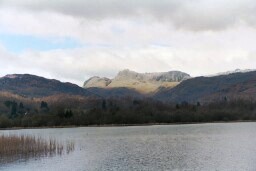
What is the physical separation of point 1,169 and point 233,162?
82.2ft

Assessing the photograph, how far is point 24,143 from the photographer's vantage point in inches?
2384

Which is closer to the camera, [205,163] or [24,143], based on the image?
[205,163]

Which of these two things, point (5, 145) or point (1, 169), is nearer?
point (1, 169)

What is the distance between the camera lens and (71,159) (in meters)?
52.8

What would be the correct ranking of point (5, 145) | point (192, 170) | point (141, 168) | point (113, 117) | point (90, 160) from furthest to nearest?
point (113, 117)
point (5, 145)
point (90, 160)
point (141, 168)
point (192, 170)

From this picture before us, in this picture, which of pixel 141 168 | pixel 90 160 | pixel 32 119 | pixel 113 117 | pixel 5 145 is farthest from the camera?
pixel 113 117

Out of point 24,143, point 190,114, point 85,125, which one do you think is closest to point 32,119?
point 85,125

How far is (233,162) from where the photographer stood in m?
44.5

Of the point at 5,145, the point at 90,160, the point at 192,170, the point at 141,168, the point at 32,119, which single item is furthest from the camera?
the point at 32,119

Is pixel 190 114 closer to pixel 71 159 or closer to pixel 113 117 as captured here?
pixel 113 117

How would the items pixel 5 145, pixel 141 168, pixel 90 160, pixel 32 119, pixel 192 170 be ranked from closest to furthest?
pixel 192 170
pixel 141 168
pixel 90 160
pixel 5 145
pixel 32 119

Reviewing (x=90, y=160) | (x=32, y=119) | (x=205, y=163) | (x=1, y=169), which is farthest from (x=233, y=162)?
(x=32, y=119)

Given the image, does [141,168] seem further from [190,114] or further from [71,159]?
[190,114]

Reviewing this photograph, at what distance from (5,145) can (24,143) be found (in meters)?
3.31
